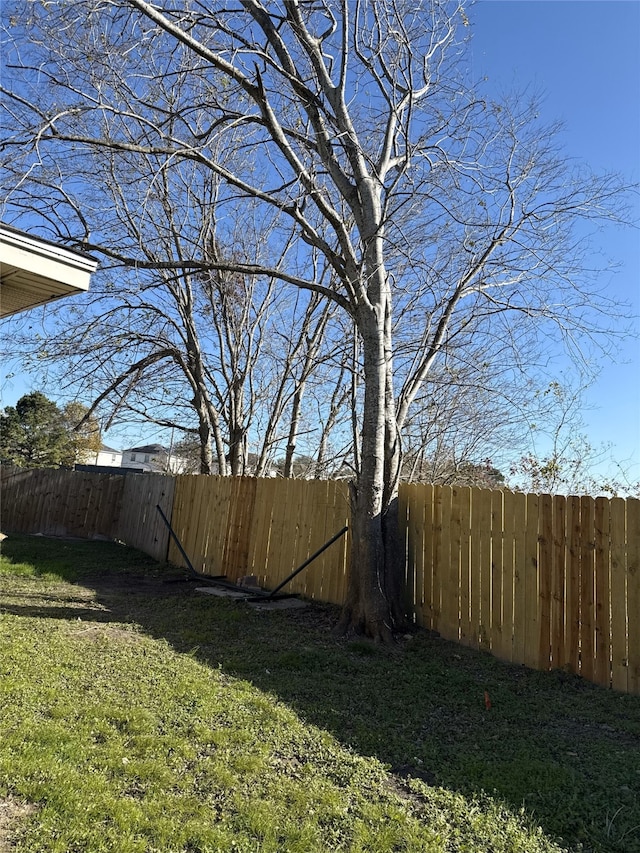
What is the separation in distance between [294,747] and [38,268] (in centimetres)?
363

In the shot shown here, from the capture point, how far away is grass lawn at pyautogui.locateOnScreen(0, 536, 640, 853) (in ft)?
7.77

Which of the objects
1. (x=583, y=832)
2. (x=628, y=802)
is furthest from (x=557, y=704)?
(x=583, y=832)

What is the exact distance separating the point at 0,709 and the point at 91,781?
1013mm

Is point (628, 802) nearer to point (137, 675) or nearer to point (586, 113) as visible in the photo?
point (137, 675)

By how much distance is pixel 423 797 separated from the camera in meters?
2.72

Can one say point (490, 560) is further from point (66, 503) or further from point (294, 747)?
point (66, 503)

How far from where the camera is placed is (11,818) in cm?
228

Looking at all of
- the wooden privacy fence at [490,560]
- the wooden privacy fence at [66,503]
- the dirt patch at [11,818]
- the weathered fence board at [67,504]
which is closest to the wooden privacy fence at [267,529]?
the wooden privacy fence at [490,560]

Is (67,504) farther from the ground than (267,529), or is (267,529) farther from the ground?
(67,504)

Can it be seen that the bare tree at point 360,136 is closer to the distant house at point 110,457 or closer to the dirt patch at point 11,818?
the dirt patch at point 11,818

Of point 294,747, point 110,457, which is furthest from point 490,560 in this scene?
point 110,457

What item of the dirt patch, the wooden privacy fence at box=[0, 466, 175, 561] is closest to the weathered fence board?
the wooden privacy fence at box=[0, 466, 175, 561]

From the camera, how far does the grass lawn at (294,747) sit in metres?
2.37

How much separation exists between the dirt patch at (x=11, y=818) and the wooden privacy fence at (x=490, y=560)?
12.7 ft
